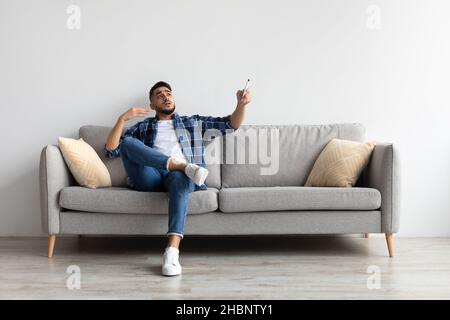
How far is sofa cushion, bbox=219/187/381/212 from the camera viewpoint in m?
3.12

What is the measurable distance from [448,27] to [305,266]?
2159 mm

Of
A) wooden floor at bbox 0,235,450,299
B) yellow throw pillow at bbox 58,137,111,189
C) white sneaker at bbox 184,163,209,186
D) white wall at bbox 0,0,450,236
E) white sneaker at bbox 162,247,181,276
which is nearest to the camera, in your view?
wooden floor at bbox 0,235,450,299

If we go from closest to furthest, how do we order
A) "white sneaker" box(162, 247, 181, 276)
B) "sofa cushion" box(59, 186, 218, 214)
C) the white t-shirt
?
"white sneaker" box(162, 247, 181, 276)
"sofa cushion" box(59, 186, 218, 214)
the white t-shirt

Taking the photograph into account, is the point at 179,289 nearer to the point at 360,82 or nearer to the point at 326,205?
the point at 326,205

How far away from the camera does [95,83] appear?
3967 millimetres

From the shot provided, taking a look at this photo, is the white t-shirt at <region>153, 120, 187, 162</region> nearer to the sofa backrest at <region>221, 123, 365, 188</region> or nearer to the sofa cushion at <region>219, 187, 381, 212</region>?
the sofa backrest at <region>221, 123, 365, 188</region>

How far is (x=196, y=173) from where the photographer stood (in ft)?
9.72

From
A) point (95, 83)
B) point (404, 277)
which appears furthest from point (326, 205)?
point (95, 83)

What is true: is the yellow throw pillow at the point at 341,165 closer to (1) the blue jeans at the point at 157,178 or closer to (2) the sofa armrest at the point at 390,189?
(2) the sofa armrest at the point at 390,189

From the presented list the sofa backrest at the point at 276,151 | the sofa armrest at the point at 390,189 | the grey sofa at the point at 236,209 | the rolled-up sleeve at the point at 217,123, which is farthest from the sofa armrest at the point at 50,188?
the sofa armrest at the point at 390,189

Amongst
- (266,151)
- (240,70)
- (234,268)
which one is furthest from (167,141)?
→ (234,268)

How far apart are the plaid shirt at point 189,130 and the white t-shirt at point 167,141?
0.07 ft

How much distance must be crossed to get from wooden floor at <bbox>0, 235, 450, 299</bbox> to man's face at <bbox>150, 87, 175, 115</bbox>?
90cm

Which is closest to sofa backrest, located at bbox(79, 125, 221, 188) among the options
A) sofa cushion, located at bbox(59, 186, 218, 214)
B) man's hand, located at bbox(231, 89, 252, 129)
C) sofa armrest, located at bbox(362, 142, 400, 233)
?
man's hand, located at bbox(231, 89, 252, 129)
